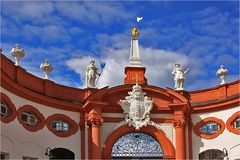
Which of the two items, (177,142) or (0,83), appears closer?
(0,83)

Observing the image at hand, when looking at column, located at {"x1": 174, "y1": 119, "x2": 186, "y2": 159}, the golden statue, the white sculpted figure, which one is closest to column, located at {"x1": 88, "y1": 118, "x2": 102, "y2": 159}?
the white sculpted figure

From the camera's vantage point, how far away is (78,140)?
1195 inches

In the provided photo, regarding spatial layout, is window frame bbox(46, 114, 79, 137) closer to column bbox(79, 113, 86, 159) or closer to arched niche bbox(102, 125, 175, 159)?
column bbox(79, 113, 86, 159)

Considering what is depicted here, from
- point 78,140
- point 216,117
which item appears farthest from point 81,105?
point 216,117

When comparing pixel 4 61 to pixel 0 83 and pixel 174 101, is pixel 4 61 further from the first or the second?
pixel 174 101

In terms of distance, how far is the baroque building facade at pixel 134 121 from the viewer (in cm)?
2958

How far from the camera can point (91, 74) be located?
31391 mm

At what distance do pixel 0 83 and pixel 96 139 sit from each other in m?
7.52

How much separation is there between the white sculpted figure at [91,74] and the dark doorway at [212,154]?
8.14 meters

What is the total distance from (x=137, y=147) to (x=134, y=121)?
1609 mm

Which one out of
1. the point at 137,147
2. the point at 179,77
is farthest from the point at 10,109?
the point at 179,77

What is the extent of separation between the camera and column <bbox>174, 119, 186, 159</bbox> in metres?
30.2

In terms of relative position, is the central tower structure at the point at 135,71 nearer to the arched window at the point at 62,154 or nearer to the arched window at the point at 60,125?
the arched window at the point at 60,125

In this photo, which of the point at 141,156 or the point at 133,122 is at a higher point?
the point at 133,122
